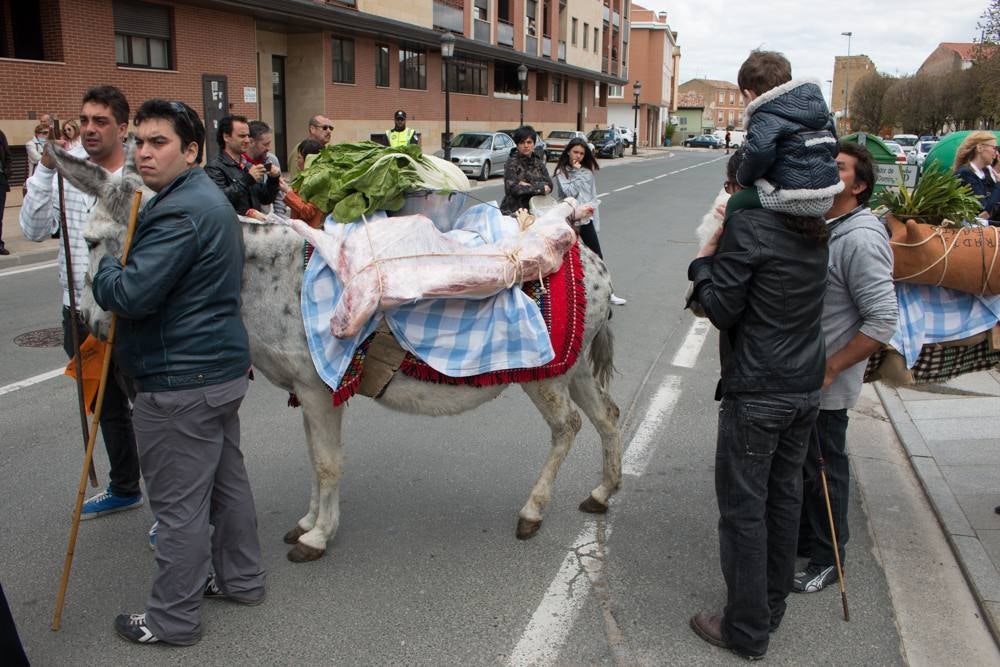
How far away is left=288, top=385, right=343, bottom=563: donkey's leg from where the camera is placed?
3.77 m

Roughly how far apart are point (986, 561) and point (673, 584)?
1583 millimetres

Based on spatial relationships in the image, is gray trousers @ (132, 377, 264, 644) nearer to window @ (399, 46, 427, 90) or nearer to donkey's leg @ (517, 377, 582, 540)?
donkey's leg @ (517, 377, 582, 540)

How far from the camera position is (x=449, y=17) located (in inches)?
1368

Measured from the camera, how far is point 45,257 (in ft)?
39.3

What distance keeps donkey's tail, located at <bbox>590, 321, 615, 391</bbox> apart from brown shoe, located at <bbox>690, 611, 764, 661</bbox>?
60.6 inches

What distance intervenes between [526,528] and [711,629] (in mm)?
1126

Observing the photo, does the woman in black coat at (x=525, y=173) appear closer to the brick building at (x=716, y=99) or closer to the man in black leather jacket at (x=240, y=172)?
the man in black leather jacket at (x=240, y=172)

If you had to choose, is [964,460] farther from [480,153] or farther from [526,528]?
[480,153]

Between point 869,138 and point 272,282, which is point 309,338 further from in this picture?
point 869,138

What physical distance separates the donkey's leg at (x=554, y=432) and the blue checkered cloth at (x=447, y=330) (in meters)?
0.37

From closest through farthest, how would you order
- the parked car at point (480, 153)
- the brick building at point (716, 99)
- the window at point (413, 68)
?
the parked car at point (480, 153)
the window at point (413, 68)
the brick building at point (716, 99)

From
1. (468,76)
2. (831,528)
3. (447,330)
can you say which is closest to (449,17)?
(468,76)

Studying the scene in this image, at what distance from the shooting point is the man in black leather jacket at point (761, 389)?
2.88 meters

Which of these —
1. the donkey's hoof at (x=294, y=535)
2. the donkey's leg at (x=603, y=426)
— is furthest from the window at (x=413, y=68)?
the donkey's hoof at (x=294, y=535)
